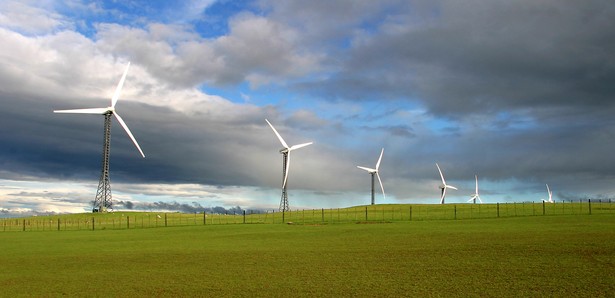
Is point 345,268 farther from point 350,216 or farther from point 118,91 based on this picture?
point 118,91

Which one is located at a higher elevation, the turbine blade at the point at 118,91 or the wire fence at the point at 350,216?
the turbine blade at the point at 118,91

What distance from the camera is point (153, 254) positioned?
33156 mm

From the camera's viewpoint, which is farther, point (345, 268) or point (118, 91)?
point (118, 91)

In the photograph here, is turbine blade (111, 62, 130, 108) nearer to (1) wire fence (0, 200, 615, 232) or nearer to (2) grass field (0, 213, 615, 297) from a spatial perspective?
(1) wire fence (0, 200, 615, 232)

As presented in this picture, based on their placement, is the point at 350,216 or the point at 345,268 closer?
the point at 345,268

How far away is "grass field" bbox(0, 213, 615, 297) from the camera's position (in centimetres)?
1980

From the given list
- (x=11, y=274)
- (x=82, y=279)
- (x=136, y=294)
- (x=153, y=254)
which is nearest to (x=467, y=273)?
(x=136, y=294)

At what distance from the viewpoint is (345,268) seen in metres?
24.2

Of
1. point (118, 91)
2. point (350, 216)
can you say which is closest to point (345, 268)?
point (350, 216)

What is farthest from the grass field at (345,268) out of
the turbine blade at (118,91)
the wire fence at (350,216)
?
the turbine blade at (118,91)

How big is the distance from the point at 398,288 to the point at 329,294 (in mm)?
2585

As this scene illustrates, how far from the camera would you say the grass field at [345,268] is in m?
Result: 19.8

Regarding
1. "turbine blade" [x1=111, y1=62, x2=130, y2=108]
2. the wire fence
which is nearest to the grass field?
the wire fence

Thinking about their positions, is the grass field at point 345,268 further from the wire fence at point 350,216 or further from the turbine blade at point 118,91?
the turbine blade at point 118,91
